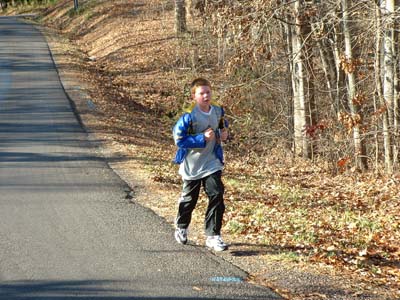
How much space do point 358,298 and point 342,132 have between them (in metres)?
10.7

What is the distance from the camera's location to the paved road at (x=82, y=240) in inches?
252

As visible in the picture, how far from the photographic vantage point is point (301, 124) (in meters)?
18.7

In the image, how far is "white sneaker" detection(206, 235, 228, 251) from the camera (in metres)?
7.71

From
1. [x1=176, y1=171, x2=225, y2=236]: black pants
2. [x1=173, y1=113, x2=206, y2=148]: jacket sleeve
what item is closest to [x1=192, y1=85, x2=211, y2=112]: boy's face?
[x1=173, y1=113, x2=206, y2=148]: jacket sleeve

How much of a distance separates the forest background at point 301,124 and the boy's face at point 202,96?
1.64 meters

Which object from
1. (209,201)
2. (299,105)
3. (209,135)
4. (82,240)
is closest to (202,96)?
(209,135)

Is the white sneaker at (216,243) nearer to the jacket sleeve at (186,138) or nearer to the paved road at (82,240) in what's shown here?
the paved road at (82,240)

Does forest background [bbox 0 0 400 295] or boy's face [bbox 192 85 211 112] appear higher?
boy's face [bbox 192 85 211 112]

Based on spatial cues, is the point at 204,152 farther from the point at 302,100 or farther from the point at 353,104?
the point at 302,100

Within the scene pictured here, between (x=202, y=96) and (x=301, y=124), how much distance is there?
37.5ft

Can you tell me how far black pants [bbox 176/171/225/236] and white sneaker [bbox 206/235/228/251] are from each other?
0.04 metres

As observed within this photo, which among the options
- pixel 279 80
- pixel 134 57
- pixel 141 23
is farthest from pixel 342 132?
pixel 141 23

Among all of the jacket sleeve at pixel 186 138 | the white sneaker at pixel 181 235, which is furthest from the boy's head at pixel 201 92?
the white sneaker at pixel 181 235

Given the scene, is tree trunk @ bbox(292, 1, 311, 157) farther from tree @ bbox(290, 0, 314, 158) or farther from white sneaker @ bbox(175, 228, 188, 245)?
white sneaker @ bbox(175, 228, 188, 245)
